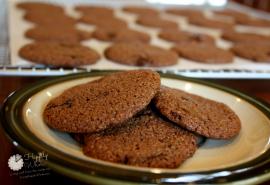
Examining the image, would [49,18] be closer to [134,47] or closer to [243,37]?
[134,47]

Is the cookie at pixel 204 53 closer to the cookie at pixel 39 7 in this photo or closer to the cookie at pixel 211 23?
the cookie at pixel 211 23

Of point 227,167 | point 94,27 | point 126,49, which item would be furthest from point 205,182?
point 94,27

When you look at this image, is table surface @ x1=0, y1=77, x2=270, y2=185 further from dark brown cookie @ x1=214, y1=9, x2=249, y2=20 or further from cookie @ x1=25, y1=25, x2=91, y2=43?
dark brown cookie @ x1=214, y1=9, x2=249, y2=20

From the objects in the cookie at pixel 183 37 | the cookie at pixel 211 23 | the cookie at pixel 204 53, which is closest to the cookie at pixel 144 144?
the cookie at pixel 204 53

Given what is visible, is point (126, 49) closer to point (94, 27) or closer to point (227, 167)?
point (94, 27)

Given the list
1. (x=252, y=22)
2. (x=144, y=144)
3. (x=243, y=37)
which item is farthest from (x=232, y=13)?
(x=144, y=144)

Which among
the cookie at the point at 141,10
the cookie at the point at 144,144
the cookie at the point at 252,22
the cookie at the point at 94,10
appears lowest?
the cookie at the point at 94,10
